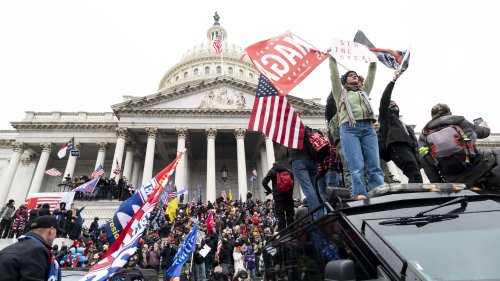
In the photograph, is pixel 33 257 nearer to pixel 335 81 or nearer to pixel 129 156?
pixel 335 81

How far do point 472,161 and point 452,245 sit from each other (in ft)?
9.60

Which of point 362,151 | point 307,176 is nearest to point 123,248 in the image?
point 307,176

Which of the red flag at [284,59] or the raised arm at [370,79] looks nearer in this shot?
the raised arm at [370,79]

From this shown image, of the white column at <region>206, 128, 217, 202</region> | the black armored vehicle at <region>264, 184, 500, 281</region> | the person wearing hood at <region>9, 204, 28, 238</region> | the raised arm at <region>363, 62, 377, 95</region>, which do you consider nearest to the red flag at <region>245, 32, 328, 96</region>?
the raised arm at <region>363, 62, 377, 95</region>

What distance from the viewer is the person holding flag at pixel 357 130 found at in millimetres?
4535

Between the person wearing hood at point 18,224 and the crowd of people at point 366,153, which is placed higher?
the person wearing hood at point 18,224

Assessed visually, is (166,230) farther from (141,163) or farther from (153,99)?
(141,163)

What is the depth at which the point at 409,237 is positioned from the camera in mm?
2145

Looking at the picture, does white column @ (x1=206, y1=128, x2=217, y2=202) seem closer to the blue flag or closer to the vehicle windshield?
the blue flag

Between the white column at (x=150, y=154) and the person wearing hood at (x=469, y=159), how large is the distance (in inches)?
999

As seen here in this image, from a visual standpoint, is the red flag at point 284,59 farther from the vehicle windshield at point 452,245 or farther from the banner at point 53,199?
the banner at point 53,199

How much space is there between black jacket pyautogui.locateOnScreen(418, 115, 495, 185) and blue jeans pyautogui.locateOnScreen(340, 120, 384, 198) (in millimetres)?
893

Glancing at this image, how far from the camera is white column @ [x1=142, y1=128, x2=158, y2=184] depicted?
27889 mm

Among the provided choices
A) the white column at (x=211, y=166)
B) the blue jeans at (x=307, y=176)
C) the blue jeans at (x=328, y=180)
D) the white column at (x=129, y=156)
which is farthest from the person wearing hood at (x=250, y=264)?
the white column at (x=129, y=156)
